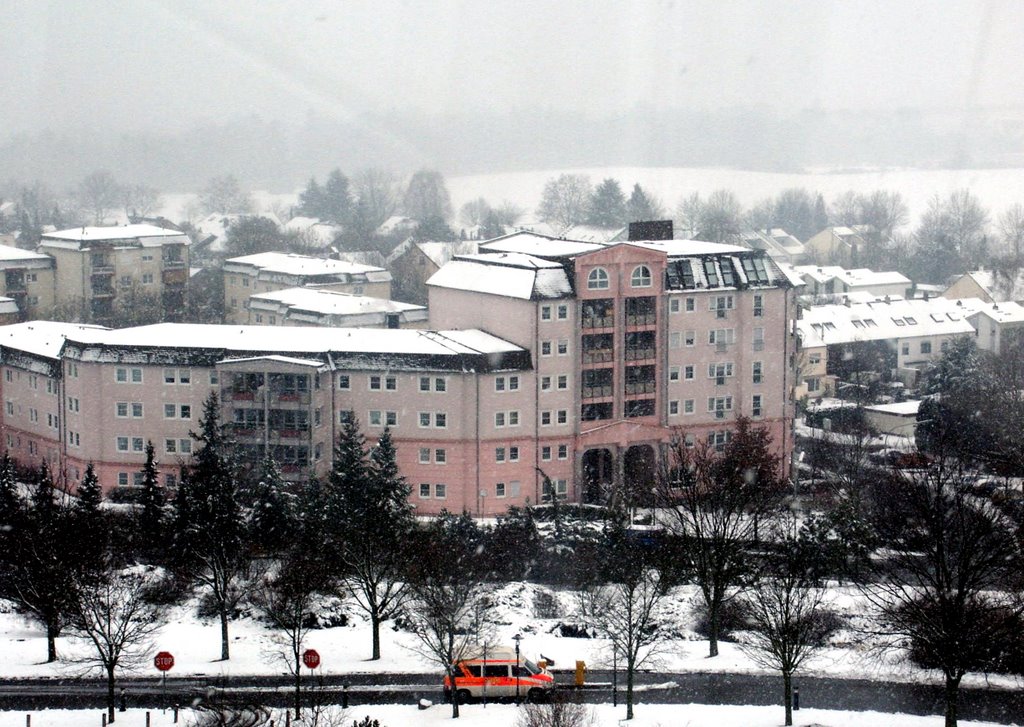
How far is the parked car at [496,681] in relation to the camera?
2302cm

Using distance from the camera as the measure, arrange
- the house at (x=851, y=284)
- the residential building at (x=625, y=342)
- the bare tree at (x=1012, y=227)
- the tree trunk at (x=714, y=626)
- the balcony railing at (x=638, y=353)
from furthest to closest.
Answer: the bare tree at (x=1012, y=227), the house at (x=851, y=284), the balcony railing at (x=638, y=353), the residential building at (x=625, y=342), the tree trunk at (x=714, y=626)

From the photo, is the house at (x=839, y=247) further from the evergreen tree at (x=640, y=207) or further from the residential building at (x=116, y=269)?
the residential building at (x=116, y=269)

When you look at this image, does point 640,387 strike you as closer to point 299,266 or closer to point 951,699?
point 951,699

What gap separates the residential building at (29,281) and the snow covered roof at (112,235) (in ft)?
3.32

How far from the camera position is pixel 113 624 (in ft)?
83.4

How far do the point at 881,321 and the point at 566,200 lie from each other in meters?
41.4

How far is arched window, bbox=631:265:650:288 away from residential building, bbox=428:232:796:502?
0.02m

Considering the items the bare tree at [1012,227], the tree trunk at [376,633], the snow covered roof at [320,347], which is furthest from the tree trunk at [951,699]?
the bare tree at [1012,227]

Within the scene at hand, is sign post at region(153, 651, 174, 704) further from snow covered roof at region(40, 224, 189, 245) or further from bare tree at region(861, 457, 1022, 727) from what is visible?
snow covered roof at region(40, 224, 189, 245)

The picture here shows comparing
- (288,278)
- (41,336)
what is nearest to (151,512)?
(41,336)

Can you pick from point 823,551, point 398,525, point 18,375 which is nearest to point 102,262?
point 18,375

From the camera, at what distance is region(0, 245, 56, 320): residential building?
5488cm

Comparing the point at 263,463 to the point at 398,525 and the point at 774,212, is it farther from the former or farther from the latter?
the point at 774,212

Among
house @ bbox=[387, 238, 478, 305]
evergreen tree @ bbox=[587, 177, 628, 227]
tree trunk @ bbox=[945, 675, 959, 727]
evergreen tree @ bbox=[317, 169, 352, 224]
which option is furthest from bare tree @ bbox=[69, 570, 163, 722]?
evergreen tree @ bbox=[317, 169, 352, 224]
